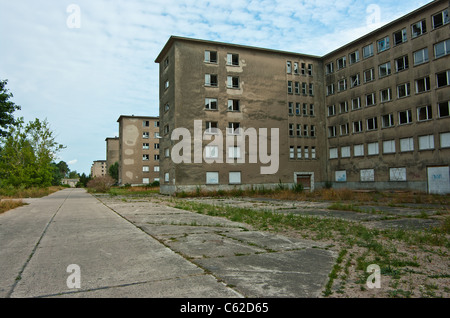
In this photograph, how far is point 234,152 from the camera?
115 ft

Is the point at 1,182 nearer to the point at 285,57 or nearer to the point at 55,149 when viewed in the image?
the point at 55,149

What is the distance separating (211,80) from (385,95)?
62.7ft

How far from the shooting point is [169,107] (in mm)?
34969

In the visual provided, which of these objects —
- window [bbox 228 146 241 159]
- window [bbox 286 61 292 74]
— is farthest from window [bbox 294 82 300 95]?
window [bbox 228 146 241 159]

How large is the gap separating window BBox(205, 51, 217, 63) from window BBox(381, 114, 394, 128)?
1969 centimetres

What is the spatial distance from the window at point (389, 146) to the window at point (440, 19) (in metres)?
11.4

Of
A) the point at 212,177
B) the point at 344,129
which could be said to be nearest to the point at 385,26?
the point at 344,129

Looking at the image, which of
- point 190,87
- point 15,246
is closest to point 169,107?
point 190,87

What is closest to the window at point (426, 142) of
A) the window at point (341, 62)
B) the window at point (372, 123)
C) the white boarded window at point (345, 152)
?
the window at point (372, 123)

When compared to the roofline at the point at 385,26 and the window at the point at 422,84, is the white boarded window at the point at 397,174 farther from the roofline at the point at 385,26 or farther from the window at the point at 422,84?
the roofline at the point at 385,26

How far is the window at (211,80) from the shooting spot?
113 ft

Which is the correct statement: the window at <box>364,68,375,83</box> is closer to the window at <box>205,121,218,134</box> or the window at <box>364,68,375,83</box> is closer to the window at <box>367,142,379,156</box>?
the window at <box>367,142,379,156</box>
